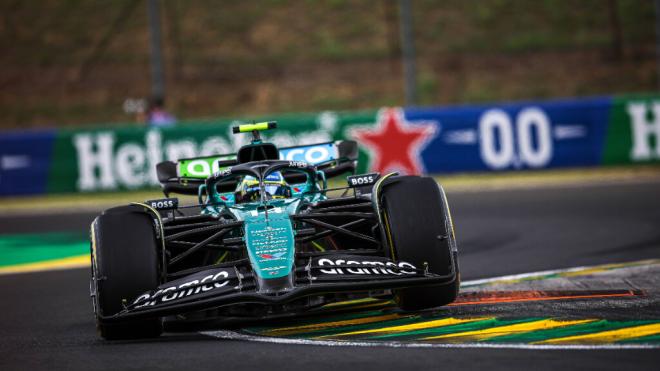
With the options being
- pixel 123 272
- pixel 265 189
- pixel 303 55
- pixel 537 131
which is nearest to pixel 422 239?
pixel 265 189

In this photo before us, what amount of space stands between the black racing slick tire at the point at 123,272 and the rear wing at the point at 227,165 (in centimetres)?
197

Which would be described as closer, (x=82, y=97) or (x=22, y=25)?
(x=82, y=97)

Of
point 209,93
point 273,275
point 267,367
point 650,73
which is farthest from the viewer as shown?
point 209,93

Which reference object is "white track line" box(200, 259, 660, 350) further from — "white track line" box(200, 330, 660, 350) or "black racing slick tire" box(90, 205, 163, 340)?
"black racing slick tire" box(90, 205, 163, 340)

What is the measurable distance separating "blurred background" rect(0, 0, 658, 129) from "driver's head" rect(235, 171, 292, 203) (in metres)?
29.7

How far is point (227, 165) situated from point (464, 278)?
2228 millimetres

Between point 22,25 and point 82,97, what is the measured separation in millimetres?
5584

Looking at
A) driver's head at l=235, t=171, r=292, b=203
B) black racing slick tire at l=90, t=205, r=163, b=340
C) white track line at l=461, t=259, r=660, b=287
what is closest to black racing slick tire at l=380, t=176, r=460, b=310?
driver's head at l=235, t=171, r=292, b=203

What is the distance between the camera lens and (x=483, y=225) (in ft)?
49.4

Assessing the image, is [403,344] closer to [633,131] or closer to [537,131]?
[537,131]

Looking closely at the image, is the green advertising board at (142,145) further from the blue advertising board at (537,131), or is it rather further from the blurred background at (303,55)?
the blurred background at (303,55)

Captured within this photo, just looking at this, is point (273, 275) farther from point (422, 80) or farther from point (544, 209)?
point (422, 80)

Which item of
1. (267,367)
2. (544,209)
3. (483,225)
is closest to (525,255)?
(483,225)

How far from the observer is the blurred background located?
40.7 metres
